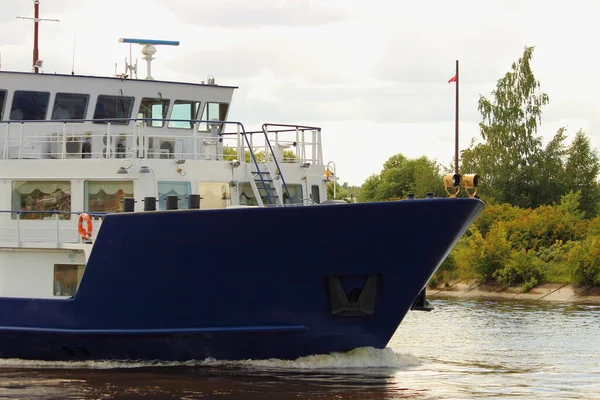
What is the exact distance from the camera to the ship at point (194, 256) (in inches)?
656

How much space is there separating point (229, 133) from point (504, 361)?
6.29 metres

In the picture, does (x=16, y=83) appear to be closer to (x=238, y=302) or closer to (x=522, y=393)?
(x=238, y=302)

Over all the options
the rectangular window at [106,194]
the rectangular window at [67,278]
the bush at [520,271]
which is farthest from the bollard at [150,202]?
the bush at [520,271]

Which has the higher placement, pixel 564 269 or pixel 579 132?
pixel 579 132

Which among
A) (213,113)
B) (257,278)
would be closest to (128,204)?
(257,278)

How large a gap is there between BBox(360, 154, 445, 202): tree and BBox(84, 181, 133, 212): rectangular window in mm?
44972

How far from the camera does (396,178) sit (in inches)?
2857

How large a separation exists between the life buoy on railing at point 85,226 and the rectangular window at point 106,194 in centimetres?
76

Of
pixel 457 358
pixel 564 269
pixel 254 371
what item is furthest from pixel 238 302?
pixel 564 269

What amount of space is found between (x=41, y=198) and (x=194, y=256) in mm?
3792

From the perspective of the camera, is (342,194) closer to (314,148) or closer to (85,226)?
(314,148)

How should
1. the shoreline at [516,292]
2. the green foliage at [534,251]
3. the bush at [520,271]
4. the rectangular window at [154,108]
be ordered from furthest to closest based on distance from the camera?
1. the bush at [520,271]
2. the green foliage at [534,251]
3. the shoreline at [516,292]
4. the rectangular window at [154,108]

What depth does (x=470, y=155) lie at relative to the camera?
60.4 metres

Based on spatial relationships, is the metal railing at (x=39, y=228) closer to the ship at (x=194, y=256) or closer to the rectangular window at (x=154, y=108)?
the ship at (x=194, y=256)
